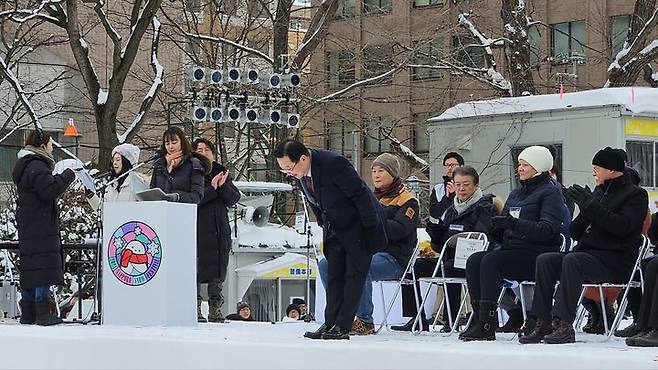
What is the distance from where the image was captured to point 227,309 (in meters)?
21.2

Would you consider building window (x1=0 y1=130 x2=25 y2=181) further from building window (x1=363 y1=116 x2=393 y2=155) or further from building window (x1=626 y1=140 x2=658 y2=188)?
building window (x1=626 y1=140 x2=658 y2=188)

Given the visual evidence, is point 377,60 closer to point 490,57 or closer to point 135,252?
point 490,57

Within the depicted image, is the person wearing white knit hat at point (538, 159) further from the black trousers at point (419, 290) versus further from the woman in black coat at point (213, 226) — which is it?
the woman in black coat at point (213, 226)

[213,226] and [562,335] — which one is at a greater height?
[213,226]

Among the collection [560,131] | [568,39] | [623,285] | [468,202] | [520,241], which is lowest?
[623,285]

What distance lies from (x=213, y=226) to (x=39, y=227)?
1481 millimetres

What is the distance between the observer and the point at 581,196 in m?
8.03

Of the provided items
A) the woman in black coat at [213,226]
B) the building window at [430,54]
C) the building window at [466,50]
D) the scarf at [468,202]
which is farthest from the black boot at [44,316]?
the building window at [466,50]

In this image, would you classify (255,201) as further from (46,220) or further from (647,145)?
(46,220)

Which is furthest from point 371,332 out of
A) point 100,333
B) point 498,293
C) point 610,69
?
point 610,69

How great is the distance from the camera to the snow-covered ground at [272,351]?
688 centimetres

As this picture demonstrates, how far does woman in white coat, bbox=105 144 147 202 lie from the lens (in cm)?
1045

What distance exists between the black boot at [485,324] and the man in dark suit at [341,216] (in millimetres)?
785

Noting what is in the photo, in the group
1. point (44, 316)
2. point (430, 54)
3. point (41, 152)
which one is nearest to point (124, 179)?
point (41, 152)
